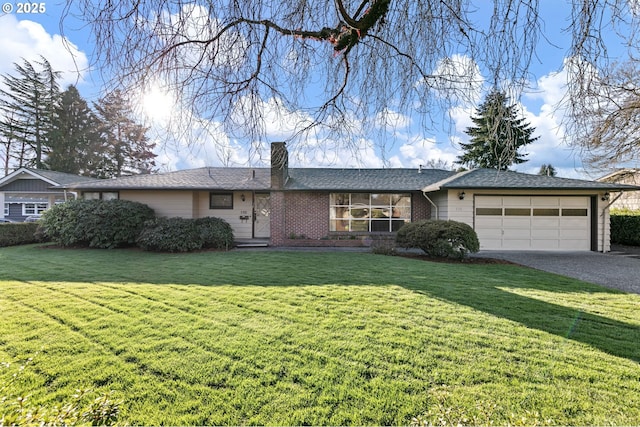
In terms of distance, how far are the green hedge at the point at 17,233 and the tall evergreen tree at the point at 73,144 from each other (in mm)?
18823

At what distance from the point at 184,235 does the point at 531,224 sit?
1445cm

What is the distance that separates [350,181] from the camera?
14312mm

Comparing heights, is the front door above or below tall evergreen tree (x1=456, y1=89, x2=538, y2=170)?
below

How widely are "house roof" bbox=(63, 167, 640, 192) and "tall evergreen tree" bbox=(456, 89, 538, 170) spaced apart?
9.11 meters

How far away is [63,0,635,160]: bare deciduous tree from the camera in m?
2.18

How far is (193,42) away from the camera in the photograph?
2578 millimetres

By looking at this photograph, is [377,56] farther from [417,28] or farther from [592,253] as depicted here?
[592,253]

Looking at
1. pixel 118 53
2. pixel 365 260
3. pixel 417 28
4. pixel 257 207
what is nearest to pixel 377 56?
pixel 417 28

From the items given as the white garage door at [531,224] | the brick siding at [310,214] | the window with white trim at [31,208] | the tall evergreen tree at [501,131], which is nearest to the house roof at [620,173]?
Result: the white garage door at [531,224]

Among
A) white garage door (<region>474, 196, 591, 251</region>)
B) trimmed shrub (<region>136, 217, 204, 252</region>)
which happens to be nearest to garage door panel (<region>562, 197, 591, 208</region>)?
A: white garage door (<region>474, 196, 591, 251</region>)

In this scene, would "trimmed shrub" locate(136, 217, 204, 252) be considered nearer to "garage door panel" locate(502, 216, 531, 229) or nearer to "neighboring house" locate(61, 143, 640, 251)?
"neighboring house" locate(61, 143, 640, 251)

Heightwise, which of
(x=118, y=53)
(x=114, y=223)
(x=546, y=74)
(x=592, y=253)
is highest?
(x=118, y=53)

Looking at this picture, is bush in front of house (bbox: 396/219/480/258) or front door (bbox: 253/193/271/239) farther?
front door (bbox: 253/193/271/239)

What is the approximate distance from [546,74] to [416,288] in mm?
4339
